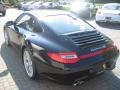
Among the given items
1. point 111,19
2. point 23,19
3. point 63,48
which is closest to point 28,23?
point 23,19

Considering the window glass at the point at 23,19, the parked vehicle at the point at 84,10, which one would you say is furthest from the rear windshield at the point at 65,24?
the parked vehicle at the point at 84,10

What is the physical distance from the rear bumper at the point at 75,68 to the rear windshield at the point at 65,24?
861mm

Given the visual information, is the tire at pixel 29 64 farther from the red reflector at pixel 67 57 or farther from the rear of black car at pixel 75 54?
the red reflector at pixel 67 57

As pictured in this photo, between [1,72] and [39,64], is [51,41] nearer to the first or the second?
[39,64]

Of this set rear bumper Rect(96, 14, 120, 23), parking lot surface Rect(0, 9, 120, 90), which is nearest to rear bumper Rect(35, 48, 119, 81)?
parking lot surface Rect(0, 9, 120, 90)

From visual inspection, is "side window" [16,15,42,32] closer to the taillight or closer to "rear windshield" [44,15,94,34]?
"rear windshield" [44,15,94,34]

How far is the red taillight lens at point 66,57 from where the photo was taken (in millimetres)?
3820

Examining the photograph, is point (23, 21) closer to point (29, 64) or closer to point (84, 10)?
point (29, 64)

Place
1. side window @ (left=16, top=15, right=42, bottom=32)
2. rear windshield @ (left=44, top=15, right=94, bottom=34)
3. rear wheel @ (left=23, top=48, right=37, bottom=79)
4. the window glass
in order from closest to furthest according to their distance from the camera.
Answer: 1. rear wheel @ (left=23, top=48, right=37, bottom=79)
2. rear windshield @ (left=44, top=15, right=94, bottom=34)
3. side window @ (left=16, top=15, right=42, bottom=32)
4. the window glass

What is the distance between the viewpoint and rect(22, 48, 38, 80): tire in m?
4.55

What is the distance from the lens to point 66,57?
152 inches

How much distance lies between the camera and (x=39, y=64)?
423cm

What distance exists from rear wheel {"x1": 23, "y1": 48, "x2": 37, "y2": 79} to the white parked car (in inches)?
341

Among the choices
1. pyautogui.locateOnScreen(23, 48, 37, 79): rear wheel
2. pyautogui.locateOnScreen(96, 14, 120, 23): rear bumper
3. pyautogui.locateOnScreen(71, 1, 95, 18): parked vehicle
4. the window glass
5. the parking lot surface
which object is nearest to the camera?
the parking lot surface
